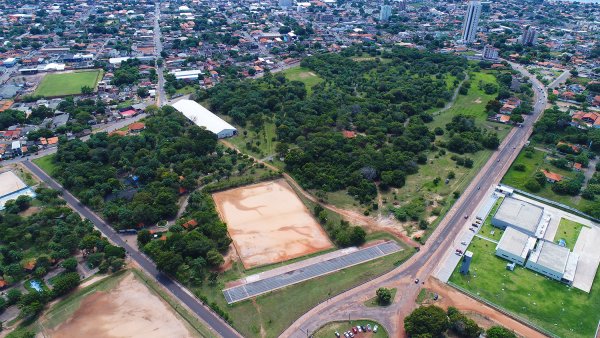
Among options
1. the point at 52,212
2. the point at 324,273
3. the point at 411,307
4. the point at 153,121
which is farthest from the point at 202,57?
the point at 411,307

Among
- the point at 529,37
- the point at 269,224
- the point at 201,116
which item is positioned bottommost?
the point at 269,224

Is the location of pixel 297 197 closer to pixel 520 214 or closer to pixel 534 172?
pixel 520 214

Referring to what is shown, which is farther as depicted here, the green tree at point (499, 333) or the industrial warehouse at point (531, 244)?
the industrial warehouse at point (531, 244)

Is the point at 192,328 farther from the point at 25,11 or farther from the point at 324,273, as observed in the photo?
the point at 25,11

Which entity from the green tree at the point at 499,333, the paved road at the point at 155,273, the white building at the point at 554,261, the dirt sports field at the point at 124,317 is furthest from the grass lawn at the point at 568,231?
the dirt sports field at the point at 124,317

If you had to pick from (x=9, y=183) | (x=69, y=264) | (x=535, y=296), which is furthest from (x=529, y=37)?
(x=9, y=183)

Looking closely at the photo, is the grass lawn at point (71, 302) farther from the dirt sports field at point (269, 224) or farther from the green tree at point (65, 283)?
→ the dirt sports field at point (269, 224)

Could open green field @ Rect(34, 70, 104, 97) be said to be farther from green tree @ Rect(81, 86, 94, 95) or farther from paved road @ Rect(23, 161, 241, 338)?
paved road @ Rect(23, 161, 241, 338)
